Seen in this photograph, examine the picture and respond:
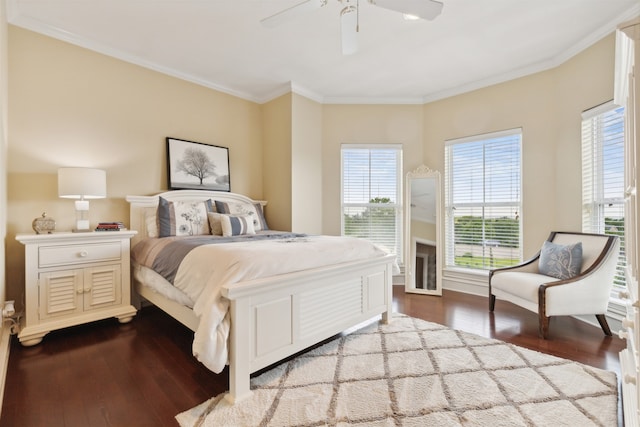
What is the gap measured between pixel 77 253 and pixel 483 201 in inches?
176

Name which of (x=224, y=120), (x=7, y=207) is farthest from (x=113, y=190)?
(x=224, y=120)

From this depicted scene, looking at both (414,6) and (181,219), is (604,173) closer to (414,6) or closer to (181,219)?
(414,6)

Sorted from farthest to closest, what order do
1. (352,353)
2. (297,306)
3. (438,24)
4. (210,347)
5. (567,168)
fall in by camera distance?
(567,168) < (438,24) < (352,353) < (297,306) < (210,347)

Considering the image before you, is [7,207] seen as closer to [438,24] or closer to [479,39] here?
[438,24]

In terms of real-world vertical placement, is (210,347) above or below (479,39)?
below

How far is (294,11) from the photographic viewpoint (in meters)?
1.98

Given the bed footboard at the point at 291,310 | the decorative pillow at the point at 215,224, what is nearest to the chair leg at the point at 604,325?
the bed footboard at the point at 291,310

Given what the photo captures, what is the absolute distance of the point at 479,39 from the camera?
289cm

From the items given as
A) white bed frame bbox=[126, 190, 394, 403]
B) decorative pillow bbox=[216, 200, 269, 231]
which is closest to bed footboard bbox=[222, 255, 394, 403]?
white bed frame bbox=[126, 190, 394, 403]

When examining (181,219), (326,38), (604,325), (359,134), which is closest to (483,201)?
(604,325)

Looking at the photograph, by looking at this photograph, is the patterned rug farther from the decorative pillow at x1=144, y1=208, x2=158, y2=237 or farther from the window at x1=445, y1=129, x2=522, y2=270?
the decorative pillow at x1=144, y1=208, x2=158, y2=237

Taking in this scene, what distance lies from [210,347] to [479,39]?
353 cm

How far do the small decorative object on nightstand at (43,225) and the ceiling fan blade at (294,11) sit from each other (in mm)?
2448

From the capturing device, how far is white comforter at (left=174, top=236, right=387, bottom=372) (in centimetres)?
156
